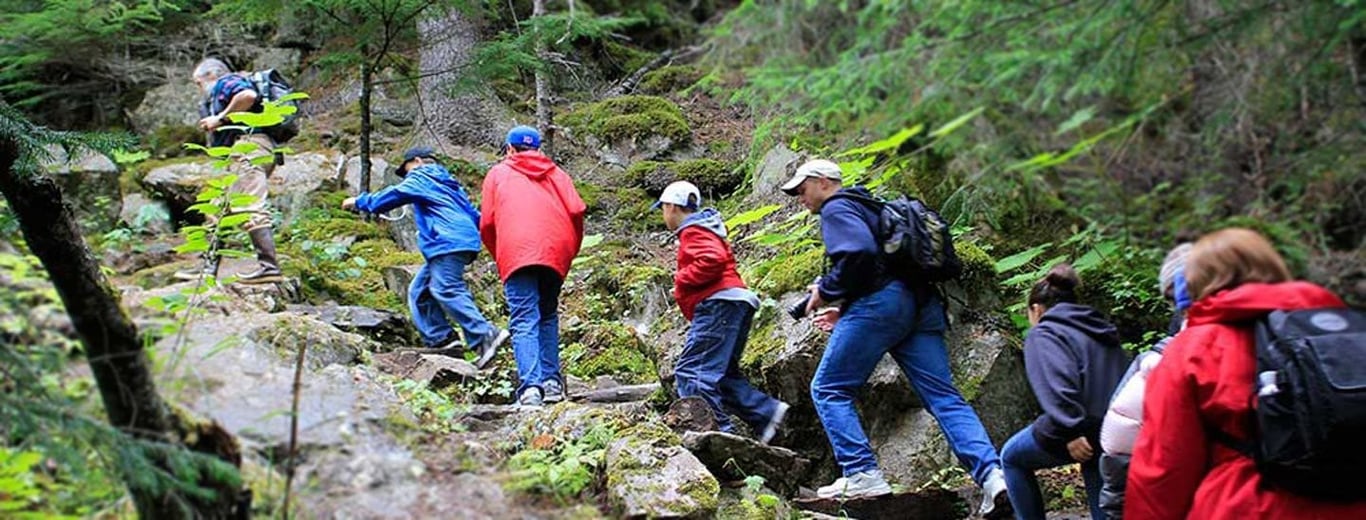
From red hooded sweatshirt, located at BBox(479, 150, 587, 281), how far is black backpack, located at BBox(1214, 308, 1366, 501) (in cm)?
437

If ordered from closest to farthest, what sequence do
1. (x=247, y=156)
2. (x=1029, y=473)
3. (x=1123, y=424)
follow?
(x=1123, y=424)
(x=1029, y=473)
(x=247, y=156)

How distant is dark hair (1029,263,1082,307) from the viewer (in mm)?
4758

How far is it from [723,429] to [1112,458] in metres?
2.54

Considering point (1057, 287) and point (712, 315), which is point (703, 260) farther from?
point (1057, 287)

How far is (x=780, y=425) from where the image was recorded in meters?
6.63

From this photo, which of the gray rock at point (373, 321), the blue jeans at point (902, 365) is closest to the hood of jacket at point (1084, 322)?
the blue jeans at point (902, 365)

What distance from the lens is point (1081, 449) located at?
4656mm

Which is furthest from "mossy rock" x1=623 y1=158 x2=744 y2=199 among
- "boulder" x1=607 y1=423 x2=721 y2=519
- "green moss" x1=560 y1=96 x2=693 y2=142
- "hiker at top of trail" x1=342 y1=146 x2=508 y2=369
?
"boulder" x1=607 y1=423 x2=721 y2=519

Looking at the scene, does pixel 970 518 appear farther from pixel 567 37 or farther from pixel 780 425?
pixel 567 37

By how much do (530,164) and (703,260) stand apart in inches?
54.3

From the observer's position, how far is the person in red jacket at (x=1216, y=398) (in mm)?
3146

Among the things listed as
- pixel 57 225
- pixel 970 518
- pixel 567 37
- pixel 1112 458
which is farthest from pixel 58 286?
pixel 567 37

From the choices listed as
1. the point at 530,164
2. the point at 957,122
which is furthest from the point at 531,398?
the point at 957,122

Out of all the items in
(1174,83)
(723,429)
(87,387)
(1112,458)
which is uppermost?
(1174,83)
